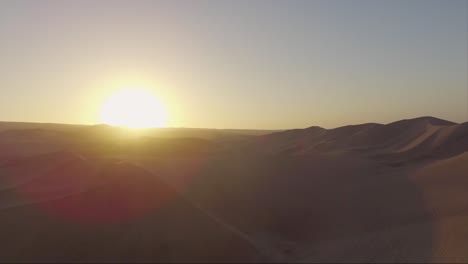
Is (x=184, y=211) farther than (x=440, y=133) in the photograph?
No

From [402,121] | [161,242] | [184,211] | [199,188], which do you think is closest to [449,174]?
[199,188]

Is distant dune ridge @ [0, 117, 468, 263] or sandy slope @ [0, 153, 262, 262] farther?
distant dune ridge @ [0, 117, 468, 263]

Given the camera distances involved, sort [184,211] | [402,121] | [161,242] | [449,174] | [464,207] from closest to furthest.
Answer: [161,242], [184,211], [464,207], [449,174], [402,121]

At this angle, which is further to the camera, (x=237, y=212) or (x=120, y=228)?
(x=237, y=212)

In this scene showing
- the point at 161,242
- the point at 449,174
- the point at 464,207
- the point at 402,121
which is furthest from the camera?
the point at 402,121

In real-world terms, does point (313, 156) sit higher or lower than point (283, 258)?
higher

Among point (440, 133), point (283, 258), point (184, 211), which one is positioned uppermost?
point (440, 133)

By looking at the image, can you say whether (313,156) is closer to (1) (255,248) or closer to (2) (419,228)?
(2) (419,228)

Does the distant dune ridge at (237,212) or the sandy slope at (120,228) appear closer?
the sandy slope at (120,228)
